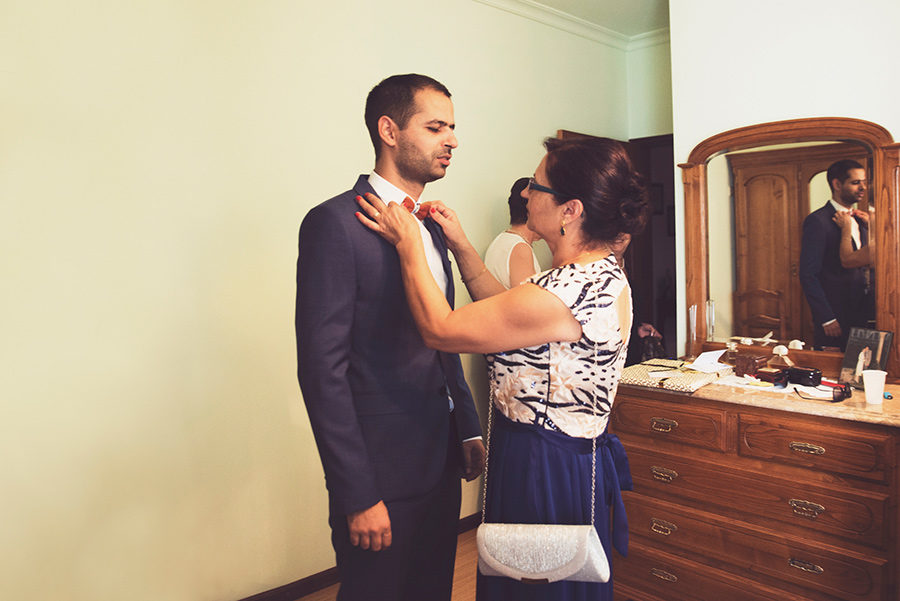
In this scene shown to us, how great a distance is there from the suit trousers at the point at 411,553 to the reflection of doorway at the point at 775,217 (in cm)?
186

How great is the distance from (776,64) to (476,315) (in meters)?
2.14

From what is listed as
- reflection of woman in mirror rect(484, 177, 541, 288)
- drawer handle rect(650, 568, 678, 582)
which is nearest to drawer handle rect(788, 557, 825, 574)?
drawer handle rect(650, 568, 678, 582)

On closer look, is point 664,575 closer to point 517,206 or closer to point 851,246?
point 851,246

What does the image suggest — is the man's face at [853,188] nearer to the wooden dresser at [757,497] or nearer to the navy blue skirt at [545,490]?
the wooden dresser at [757,497]

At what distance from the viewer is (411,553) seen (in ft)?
4.97

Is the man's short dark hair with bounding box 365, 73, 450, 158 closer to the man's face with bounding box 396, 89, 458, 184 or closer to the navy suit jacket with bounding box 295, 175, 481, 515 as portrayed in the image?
the man's face with bounding box 396, 89, 458, 184

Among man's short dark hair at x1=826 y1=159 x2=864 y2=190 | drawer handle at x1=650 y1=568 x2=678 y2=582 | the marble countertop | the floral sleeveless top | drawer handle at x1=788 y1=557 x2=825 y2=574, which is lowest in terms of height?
drawer handle at x1=650 y1=568 x2=678 y2=582

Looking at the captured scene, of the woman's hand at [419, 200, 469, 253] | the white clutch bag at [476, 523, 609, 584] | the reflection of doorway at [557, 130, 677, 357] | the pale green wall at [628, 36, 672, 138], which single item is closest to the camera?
the white clutch bag at [476, 523, 609, 584]

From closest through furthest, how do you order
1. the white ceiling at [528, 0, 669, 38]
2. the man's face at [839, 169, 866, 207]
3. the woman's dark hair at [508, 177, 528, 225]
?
the man's face at [839, 169, 866, 207] < the woman's dark hair at [508, 177, 528, 225] < the white ceiling at [528, 0, 669, 38]

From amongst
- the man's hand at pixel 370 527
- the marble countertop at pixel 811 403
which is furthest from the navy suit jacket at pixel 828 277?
the man's hand at pixel 370 527

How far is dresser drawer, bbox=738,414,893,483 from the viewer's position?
6.62ft

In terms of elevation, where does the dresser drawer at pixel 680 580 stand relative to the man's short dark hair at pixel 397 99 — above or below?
below

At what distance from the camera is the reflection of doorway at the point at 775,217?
268 centimetres

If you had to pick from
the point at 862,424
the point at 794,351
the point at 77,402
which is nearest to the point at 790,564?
the point at 862,424
